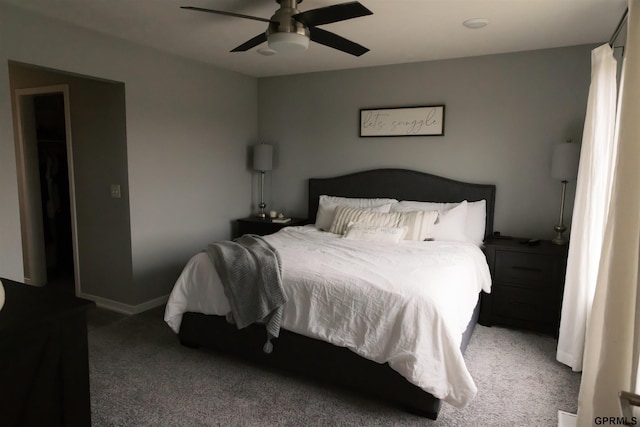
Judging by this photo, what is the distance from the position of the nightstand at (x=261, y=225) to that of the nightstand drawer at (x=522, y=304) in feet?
7.29

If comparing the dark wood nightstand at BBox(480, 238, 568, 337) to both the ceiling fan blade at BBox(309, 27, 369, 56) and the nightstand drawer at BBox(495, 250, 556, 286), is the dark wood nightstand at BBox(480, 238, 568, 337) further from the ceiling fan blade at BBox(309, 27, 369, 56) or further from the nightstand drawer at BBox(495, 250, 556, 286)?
the ceiling fan blade at BBox(309, 27, 369, 56)

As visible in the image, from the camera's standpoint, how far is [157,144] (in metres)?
3.94

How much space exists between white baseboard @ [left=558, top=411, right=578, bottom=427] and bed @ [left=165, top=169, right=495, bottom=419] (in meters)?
0.59

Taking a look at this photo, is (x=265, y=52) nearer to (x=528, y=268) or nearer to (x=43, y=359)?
(x=528, y=268)

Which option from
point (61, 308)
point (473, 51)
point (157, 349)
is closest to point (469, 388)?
point (61, 308)

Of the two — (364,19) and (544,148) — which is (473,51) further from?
(364,19)

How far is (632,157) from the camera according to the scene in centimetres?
137

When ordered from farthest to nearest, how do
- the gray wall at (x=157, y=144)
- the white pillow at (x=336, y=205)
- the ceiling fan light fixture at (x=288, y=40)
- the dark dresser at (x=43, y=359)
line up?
the white pillow at (x=336, y=205), the gray wall at (x=157, y=144), the ceiling fan light fixture at (x=288, y=40), the dark dresser at (x=43, y=359)

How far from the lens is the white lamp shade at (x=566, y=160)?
3.47 m

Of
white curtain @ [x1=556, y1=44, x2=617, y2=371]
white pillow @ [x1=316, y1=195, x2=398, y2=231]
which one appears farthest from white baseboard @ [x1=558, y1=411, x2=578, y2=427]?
white pillow @ [x1=316, y1=195, x2=398, y2=231]

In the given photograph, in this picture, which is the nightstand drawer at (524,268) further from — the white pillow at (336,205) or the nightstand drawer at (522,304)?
the white pillow at (336,205)

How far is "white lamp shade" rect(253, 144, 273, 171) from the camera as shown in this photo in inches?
Answer: 192

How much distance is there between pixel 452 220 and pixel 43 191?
4.29m

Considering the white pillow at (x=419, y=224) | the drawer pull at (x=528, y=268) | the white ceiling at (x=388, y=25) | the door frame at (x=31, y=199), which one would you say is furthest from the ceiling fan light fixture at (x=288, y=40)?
the door frame at (x=31, y=199)
